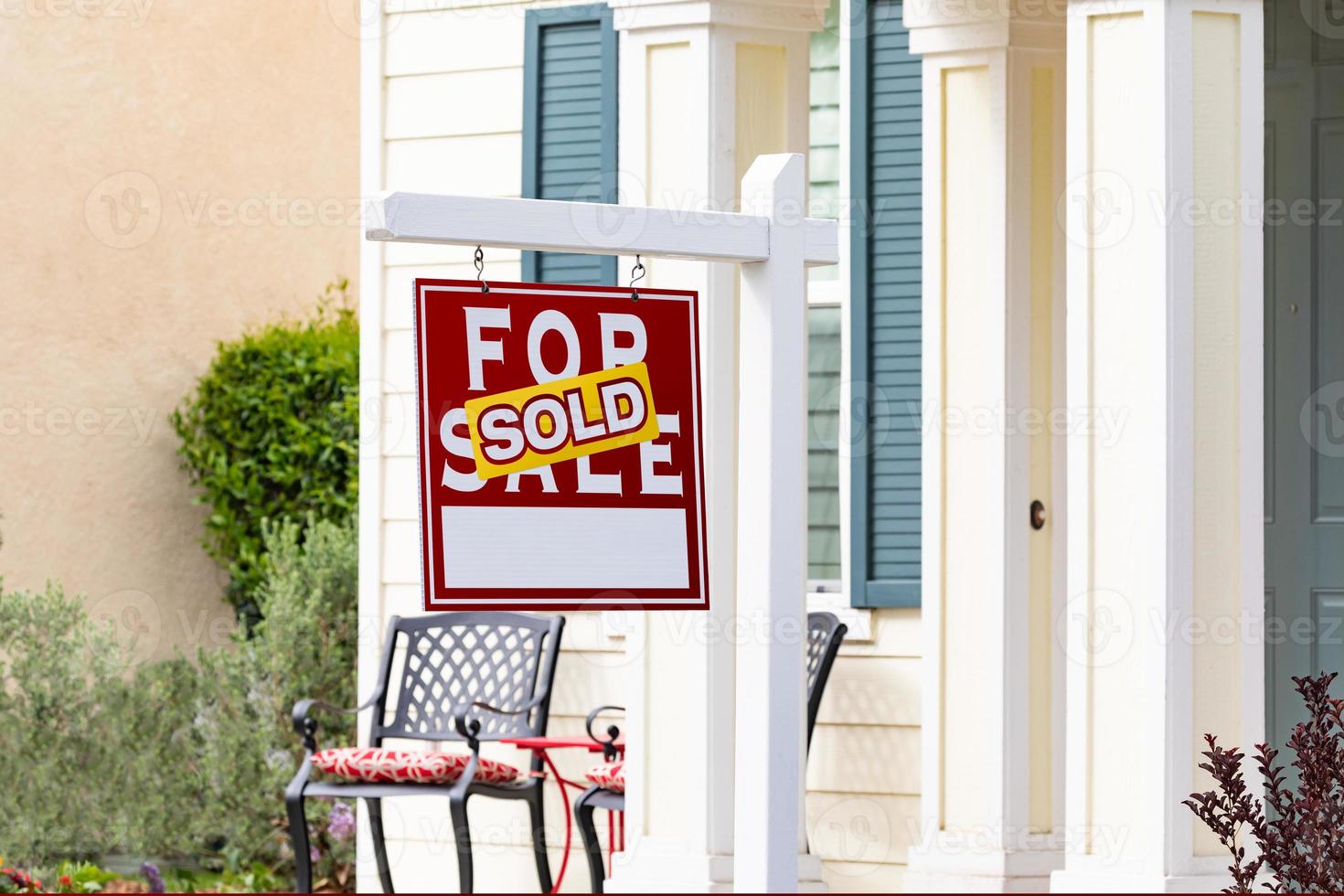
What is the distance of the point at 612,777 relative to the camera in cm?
500

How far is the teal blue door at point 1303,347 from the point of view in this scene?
15.8ft

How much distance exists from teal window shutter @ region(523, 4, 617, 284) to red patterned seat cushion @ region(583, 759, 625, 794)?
1.78 m

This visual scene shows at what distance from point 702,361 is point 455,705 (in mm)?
2186

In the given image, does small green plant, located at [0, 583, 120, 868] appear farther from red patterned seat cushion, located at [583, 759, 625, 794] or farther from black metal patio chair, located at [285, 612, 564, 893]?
red patterned seat cushion, located at [583, 759, 625, 794]

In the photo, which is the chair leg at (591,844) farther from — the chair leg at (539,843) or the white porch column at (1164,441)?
the white porch column at (1164,441)

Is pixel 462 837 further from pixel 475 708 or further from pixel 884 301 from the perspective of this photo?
pixel 884 301

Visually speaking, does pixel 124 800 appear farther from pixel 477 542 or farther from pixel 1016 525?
pixel 477 542

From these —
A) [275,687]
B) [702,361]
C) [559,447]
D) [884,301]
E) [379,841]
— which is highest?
[884,301]

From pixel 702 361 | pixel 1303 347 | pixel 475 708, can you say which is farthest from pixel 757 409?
pixel 475 708

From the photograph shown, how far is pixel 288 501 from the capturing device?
7.85 meters

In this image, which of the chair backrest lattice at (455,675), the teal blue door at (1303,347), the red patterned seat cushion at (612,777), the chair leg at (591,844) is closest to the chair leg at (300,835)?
the chair backrest lattice at (455,675)

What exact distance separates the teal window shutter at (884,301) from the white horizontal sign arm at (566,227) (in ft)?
9.96

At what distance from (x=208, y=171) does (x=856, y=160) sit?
13.4 ft

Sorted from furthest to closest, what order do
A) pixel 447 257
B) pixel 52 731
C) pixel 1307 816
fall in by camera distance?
pixel 52 731, pixel 447 257, pixel 1307 816
